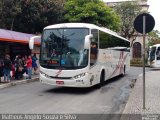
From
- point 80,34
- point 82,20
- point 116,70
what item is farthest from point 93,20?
point 80,34

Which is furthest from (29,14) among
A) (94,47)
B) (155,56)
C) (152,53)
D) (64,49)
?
(64,49)

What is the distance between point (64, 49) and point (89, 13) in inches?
954

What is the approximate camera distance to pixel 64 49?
1476 cm

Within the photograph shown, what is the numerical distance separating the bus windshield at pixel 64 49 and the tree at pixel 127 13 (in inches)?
1588

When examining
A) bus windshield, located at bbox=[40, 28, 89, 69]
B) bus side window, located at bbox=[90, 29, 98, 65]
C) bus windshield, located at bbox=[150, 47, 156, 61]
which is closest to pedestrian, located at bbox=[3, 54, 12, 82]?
bus windshield, located at bbox=[40, 28, 89, 69]

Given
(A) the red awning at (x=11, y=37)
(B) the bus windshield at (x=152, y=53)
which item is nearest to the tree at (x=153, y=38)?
(B) the bus windshield at (x=152, y=53)

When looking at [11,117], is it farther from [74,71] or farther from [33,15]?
[33,15]

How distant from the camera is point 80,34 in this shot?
14.9 metres

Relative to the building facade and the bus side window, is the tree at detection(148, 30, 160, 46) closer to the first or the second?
the building facade

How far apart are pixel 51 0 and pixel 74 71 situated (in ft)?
70.2

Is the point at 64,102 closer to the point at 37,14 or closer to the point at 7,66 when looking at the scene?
the point at 7,66

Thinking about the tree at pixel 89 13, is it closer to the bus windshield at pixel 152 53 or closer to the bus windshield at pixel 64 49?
the bus windshield at pixel 152 53

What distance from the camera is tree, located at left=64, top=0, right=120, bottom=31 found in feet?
126

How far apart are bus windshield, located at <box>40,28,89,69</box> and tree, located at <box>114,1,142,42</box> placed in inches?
1588
